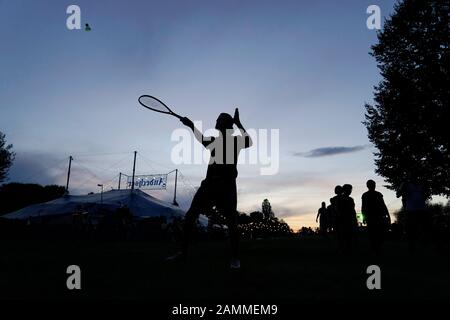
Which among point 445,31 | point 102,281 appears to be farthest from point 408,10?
point 102,281

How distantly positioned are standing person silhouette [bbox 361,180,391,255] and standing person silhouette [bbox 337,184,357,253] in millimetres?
638

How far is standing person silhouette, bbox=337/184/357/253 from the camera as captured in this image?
11602 mm

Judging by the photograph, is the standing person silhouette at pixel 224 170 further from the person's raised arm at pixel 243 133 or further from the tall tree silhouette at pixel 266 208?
the tall tree silhouette at pixel 266 208

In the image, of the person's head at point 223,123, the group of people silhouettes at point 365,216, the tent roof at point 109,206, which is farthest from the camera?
the tent roof at point 109,206

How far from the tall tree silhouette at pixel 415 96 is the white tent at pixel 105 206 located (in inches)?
780

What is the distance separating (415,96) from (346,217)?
46.0 ft

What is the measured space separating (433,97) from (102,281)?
863 inches

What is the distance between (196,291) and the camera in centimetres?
430

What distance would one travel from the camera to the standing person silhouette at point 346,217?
457 inches

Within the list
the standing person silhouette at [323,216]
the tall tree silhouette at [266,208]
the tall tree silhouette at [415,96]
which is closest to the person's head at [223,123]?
the standing person silhouette at [323,216]

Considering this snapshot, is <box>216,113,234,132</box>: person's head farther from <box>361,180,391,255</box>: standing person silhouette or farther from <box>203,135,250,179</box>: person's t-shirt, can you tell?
<box>361,180,391,255</box>: standing person silhouette

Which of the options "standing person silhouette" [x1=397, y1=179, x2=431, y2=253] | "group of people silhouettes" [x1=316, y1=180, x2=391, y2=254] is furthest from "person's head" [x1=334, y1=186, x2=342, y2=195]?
"standing person silhouette" [x1=397, y1=179, x2=431, y2=253]

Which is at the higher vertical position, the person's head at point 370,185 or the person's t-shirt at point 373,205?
the person's head at point 370,185

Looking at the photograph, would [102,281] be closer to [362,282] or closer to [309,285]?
[309,285]
